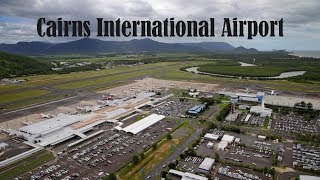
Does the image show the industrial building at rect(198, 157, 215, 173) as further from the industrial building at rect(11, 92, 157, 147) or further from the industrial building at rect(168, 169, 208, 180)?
the industrial building at rect(11, 92, 157, 147)

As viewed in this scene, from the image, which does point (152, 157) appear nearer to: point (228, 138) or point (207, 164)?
point (207, 164)

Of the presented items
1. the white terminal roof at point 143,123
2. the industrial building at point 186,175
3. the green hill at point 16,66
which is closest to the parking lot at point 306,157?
the industrial building at point 186,175

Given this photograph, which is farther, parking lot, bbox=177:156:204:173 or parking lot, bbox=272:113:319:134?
parking lot, bbox=272:113:319:134

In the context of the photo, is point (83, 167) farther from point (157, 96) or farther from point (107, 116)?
point (157, 96)

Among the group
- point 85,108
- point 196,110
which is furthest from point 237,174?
point 85,108

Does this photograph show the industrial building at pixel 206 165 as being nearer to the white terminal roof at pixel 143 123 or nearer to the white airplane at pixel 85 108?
the white terminal roof at pixel 143 123

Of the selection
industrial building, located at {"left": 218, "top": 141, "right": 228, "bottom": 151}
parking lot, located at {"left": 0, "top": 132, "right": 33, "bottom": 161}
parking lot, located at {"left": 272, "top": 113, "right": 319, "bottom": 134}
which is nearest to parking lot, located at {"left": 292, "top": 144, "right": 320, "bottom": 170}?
parking lot, located at {"left": 272, "top": 113, "right": 319, "bottom": 134}

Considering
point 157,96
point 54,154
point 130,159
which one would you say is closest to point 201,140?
point 130,159
